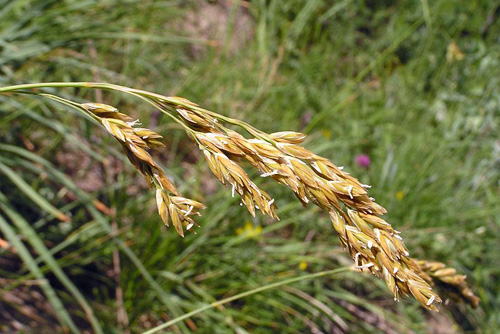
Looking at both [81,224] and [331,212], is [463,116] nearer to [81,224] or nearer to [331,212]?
[81,224]

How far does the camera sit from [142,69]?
369 centimetres

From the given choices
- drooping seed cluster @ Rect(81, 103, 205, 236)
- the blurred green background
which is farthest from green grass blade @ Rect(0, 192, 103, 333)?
drooping seed cluster @ Rect(81, 103, 205, 236)

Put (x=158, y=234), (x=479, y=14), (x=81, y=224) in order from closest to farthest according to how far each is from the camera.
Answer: (x=158, y=234) → (x=81, y=224) → (x=479, y=14)

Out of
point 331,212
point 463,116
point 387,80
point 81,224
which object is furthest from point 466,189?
point 331,212

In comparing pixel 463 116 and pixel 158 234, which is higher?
pixel 463 116

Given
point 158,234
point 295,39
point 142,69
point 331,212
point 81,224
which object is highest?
point 331,212

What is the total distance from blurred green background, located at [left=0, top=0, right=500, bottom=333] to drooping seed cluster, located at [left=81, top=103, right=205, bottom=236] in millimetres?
598

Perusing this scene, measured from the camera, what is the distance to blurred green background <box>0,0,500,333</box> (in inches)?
98.4

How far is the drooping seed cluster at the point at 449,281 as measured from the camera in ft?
4.88

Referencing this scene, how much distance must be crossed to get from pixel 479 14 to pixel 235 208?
2940 mm

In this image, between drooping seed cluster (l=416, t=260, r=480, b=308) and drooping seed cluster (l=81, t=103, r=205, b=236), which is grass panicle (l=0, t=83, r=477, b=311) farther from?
drooping seed cluster (l=416, t=260, r=480, b=308)

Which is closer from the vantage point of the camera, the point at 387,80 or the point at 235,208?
the point at 235,208

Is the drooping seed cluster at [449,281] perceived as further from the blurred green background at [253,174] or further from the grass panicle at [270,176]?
the grass panicle at [270,176]

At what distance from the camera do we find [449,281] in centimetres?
149
